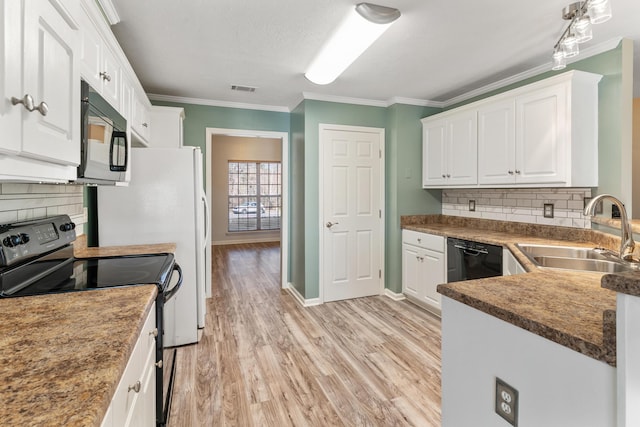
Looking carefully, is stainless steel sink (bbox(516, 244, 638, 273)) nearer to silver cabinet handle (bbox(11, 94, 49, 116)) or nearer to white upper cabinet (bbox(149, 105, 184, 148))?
silver cabinet handle (bbox(11, 94, 49, 116))

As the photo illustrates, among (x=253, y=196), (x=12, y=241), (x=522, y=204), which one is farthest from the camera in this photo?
(x=253, y=196)

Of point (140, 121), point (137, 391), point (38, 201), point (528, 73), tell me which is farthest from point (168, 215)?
point (528, 73)

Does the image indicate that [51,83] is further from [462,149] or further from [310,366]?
[462,149]

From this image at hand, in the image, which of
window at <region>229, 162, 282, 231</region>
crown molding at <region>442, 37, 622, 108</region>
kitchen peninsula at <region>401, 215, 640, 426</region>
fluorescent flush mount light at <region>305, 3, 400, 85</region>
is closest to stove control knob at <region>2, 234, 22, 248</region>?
kitchen peninsula at <region>401, 215, 640, 426</region>

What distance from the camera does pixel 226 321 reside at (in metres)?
3.21

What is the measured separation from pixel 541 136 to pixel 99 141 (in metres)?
2.96

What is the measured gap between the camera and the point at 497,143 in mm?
2928

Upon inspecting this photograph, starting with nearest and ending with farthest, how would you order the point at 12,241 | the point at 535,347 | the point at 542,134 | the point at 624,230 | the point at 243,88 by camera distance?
the point at 535,347 < the point at 12,241 < the point at 624,230 < the point at 542,134 < the point at 243,88

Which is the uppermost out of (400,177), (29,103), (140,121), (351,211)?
(140,121)

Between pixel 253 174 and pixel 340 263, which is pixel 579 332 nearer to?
pixel 340 263

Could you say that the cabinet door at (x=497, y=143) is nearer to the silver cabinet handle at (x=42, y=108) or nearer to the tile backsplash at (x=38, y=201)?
the silver cabinet handle at (x=42, y=108)

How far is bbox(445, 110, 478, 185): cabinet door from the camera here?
3.17m

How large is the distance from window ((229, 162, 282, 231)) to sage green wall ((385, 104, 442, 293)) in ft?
16.0

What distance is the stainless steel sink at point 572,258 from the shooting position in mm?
2028
